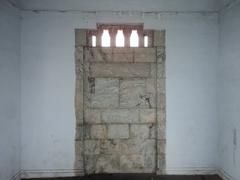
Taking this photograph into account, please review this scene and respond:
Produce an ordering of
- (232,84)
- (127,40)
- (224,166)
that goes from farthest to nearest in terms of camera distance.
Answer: (127,40)
(224,166)
(232,84)

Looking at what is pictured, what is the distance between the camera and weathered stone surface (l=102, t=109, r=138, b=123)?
4.30m

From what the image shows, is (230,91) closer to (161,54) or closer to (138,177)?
(161,54)

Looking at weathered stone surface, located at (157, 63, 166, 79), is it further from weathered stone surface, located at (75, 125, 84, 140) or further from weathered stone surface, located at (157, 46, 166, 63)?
weathered stone surface, located at (75, 125, 84, 140)

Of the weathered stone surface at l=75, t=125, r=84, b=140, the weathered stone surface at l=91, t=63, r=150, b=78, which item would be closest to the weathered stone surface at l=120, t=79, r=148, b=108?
the weathered stone surface at l=91, t=63, r=150, b=78

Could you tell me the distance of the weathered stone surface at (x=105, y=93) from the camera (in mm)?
4297

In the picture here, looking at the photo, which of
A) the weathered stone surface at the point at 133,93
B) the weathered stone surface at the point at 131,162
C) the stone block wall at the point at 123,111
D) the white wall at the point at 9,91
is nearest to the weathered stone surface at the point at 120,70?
the stone block wall at the point at 123,111

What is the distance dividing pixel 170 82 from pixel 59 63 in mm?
1697

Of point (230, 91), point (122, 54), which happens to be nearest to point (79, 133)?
point (122, 54)

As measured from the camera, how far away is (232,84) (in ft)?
12.6

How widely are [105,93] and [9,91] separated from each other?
136cm

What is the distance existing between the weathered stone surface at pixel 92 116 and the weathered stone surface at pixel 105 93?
90 millimetres

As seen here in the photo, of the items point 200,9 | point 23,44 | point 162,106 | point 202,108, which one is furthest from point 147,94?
point 23,44

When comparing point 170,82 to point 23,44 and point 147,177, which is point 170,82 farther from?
point 23,44

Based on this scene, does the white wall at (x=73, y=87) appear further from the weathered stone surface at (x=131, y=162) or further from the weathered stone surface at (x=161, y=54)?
the weathered stone surface at (x=131, y=162)
